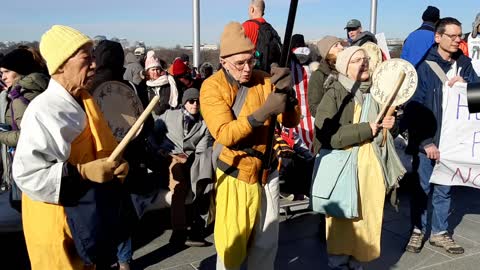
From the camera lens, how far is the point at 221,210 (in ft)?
8.93

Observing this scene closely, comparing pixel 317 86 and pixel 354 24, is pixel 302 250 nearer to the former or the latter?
pixel 317 86

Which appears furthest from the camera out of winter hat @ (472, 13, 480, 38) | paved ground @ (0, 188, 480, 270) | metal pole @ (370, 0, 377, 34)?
metal pole @ (370, 0, 377, 34)

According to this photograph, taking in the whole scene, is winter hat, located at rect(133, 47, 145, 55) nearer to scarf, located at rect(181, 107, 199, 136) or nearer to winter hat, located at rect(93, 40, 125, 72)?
scarf, located at rect(181, 107, 199, 136)

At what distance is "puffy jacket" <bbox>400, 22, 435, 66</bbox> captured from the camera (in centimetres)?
549

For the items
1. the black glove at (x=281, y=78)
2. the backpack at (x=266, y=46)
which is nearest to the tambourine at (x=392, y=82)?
the black glove at (x=281, y=78)

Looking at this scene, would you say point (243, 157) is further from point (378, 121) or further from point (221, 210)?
point (378, 121)

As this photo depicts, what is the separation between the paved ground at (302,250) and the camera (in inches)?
152

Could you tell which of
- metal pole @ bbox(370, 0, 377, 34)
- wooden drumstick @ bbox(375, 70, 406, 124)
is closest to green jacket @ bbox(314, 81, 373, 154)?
wooden drumstick @ bbox(375, 70, 406, 124)

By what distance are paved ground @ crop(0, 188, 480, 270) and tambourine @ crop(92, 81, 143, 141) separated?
1.55 meters

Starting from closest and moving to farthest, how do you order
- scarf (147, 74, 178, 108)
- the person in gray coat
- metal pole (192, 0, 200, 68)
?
A: the person in gray coat < scarf (147, 74, 178, 108) < metal pole (192, 0, 200, 68)

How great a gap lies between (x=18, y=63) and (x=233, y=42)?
1.86 metres

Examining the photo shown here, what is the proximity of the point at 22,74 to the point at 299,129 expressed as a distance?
3098 millimetres

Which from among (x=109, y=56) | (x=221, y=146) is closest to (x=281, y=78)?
(x=221, y=146)

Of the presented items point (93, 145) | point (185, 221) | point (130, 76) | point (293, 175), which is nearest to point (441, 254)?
point (293, 175)
